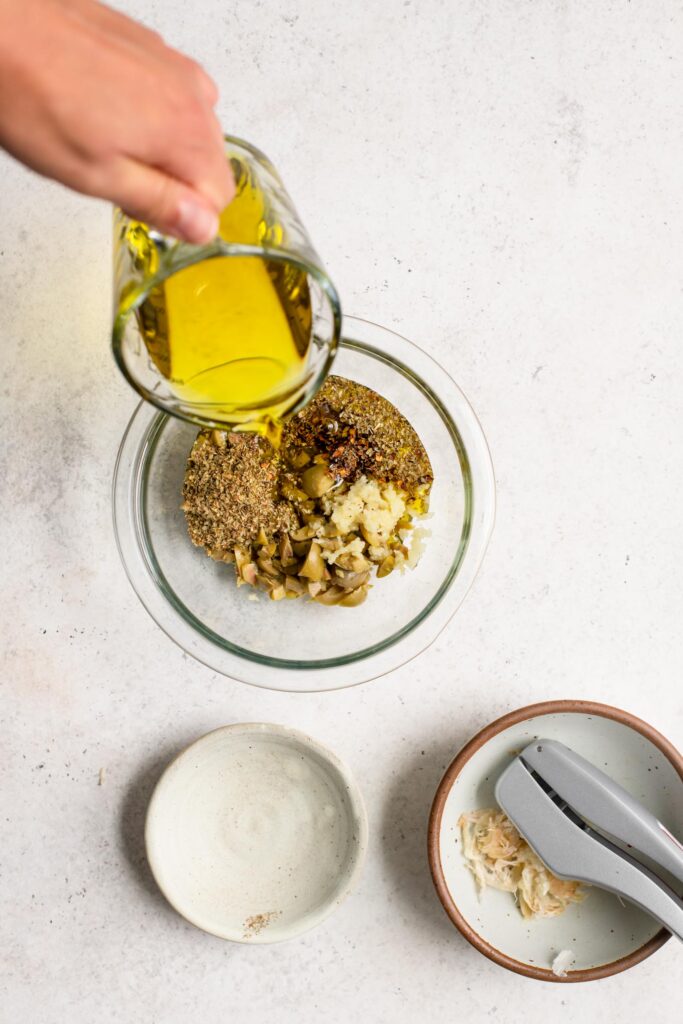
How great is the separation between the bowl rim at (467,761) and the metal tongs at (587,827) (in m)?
0.06

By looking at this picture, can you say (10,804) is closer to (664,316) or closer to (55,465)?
(55,465)

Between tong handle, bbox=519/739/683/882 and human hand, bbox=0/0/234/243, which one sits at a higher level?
human hand, bbox=0/0/234/243

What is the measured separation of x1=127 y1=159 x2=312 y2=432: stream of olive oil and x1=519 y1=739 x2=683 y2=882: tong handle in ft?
1.89

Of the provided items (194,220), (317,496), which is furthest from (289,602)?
(194,220)

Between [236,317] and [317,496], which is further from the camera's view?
[317,496]

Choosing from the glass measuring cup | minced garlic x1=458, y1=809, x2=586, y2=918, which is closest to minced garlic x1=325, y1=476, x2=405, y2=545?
the glass measuring cup

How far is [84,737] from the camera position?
120cm

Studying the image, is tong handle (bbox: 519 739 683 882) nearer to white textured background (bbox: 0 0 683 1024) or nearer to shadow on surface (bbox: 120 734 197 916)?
white textured background (bbox: 0 0 683 1024)

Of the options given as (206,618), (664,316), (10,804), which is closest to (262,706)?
(206,618)

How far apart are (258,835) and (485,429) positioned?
64cm

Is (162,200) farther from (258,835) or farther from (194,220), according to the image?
(258,835)

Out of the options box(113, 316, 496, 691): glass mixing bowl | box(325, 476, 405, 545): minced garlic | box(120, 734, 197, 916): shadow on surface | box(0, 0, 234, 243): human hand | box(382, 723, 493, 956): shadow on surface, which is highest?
box(0, 0, 234, 243): human hand

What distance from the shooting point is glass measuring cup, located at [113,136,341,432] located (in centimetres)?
78

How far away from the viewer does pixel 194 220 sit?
62 cm
